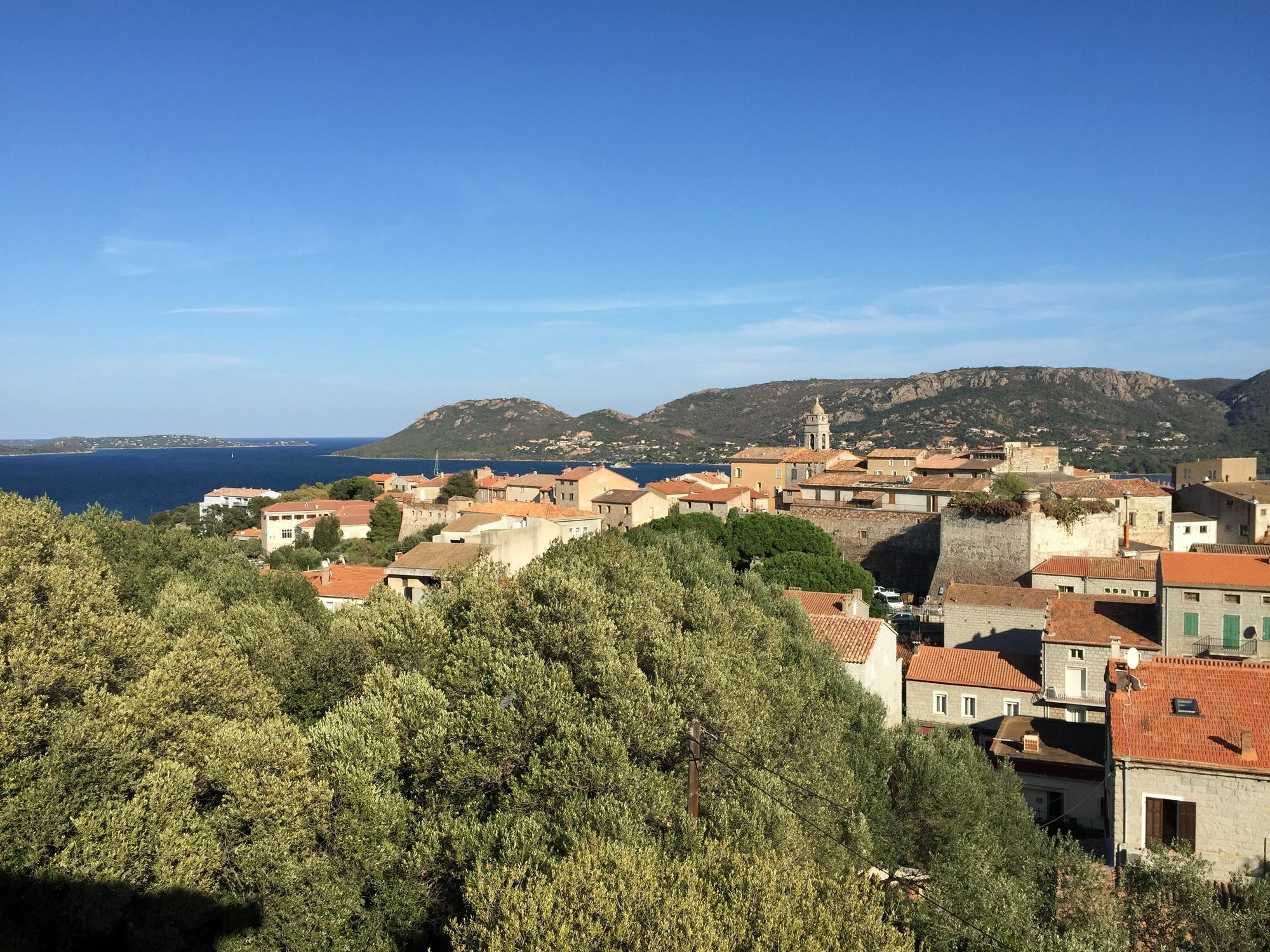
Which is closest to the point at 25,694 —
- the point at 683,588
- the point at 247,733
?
the point at 247,733

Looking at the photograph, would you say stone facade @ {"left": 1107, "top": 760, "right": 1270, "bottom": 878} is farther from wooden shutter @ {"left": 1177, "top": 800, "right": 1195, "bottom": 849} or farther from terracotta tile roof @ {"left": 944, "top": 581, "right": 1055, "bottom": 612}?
terracotta tile roof @ {"left": 944, "top": 581, "right": 1055, "bottom": 612}

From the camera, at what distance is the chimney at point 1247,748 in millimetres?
13758

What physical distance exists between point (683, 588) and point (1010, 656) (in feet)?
44.2

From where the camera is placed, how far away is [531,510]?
61.3 m

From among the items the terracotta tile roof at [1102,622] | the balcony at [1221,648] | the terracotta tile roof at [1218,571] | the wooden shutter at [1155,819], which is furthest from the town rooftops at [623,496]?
the wooden shutter at [1155,819]

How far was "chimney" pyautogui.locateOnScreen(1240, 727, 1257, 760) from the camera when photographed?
1376 centimetres

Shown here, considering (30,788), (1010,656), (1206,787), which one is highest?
(30,788)

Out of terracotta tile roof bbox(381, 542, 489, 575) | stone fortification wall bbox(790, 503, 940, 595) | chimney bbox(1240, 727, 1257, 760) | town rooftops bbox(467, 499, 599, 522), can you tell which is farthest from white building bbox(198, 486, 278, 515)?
chimney bbox(1240, 727, 1257, 760)

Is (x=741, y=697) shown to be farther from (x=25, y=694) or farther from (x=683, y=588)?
(x=25, y=694)

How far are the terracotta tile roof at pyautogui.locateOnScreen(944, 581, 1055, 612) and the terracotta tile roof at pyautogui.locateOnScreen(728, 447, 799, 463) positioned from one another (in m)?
49.0

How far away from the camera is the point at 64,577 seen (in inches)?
678

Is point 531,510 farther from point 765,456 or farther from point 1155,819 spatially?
point 1155,819

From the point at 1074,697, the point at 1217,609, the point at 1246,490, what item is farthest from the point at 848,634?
the point at 1246,490

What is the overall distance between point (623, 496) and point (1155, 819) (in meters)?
55.9
